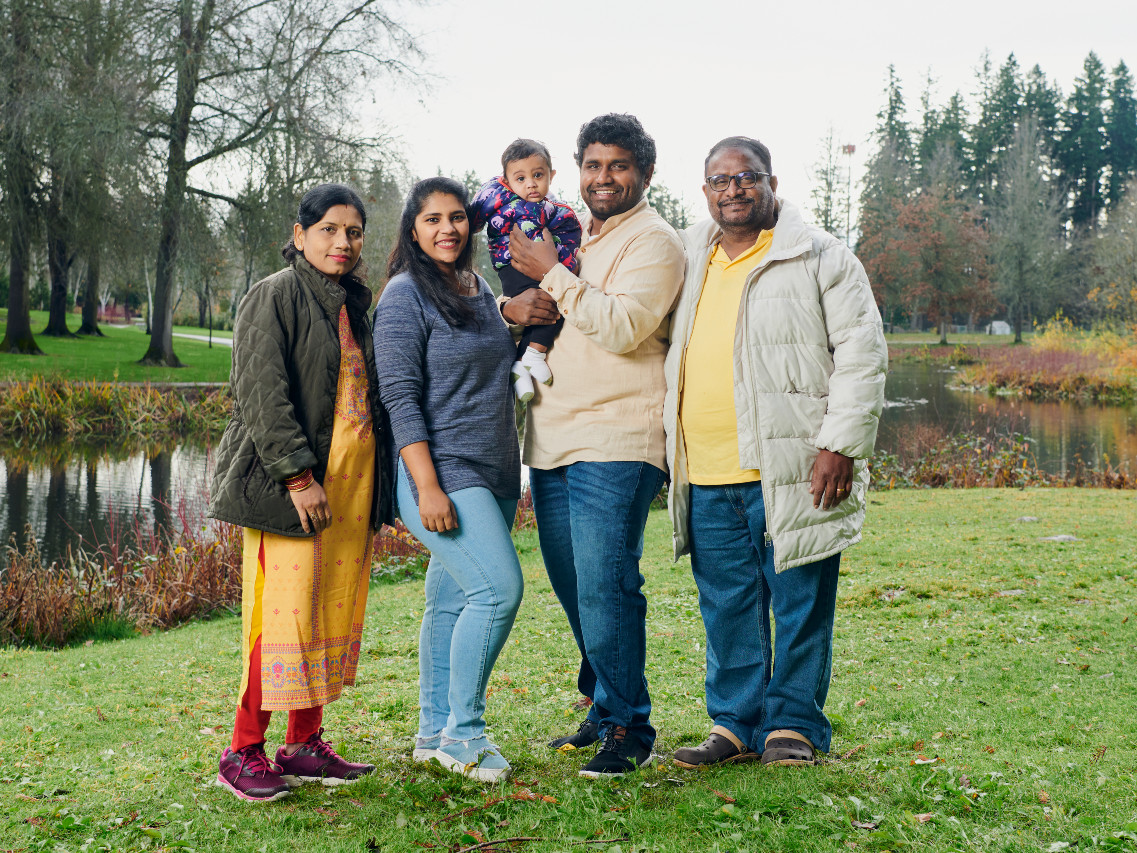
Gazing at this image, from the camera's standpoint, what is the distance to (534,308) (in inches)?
121

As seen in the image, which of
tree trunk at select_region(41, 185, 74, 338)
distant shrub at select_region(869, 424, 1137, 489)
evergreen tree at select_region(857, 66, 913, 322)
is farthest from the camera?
evergreen tree at select_region(857, 66, 913, 322)

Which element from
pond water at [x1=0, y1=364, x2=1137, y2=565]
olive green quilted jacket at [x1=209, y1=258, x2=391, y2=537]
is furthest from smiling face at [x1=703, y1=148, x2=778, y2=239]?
pond water at [x1=0, y1=364, x2=1137, y2=565]

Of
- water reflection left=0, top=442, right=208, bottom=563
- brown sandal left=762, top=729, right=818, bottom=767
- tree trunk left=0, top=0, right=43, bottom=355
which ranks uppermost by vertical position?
tree trunk left=0, top=0, right=43, bottom=355

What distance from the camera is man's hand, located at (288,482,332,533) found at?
2.83m

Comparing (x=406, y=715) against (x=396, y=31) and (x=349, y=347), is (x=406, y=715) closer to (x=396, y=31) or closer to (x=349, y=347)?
(x=349, y=347)

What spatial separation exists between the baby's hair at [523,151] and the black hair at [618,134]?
35cm

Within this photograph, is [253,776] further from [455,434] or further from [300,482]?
[455,434]

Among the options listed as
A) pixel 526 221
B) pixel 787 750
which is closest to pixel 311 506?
pixel 526 221

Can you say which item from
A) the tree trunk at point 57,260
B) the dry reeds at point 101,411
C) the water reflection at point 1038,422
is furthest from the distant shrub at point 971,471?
the tree trunk at point 57,260

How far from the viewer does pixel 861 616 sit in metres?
5.53

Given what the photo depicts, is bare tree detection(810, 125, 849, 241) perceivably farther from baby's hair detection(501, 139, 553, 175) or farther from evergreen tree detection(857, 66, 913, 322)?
baby's hair detection(501, 139, 553, 175)

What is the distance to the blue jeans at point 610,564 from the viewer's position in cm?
299

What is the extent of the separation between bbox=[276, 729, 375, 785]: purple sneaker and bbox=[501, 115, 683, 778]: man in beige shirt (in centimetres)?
80

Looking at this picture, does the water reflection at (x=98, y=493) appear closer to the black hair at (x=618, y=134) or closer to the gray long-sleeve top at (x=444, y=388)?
the gray long-sleeve top at (x=444, y=388)
